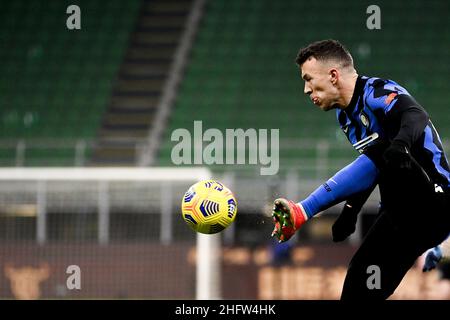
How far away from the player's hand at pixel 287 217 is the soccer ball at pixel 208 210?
2.30ft

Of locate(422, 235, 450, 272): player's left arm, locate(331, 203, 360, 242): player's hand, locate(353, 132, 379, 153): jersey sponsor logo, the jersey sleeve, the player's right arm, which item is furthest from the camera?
locate(422, 235, 450, 272): player's left arm

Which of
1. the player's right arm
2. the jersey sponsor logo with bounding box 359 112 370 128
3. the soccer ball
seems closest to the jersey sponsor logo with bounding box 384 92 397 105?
the jersey sponsor logo with bounding box 359 112 370 128

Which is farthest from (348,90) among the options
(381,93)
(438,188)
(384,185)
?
(438,188)

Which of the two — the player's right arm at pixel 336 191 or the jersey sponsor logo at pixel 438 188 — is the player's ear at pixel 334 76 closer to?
the player's right arm at pixel 336 191

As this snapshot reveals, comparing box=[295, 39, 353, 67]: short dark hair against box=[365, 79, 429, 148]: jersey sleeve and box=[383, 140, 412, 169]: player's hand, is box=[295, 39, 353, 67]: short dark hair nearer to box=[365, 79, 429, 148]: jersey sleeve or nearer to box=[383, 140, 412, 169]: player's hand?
box=[365, 79, 429, 148]: jersey sleeve

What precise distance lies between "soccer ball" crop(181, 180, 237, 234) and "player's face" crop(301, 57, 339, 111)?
0.87 m

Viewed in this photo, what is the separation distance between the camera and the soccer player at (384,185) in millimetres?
4324

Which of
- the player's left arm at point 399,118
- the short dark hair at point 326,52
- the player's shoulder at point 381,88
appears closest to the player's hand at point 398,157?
the player's left arm at point 399,118

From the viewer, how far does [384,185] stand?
4449 mm

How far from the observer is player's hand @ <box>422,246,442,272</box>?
5.04 m
